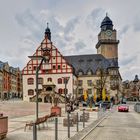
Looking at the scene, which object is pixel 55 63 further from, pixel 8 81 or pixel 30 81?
pixel 8 81

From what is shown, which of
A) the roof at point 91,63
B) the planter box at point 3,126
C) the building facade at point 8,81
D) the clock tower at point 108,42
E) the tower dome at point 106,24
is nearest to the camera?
the planter box at point 3,126

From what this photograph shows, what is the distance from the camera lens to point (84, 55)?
11438 centimetres

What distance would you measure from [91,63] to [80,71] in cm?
491

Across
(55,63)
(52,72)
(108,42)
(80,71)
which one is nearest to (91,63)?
(80,71)

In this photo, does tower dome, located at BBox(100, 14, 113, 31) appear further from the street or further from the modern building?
the street

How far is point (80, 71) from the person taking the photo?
110m

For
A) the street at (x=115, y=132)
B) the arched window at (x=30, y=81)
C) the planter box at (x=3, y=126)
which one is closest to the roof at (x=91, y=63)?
the arched window at (x=30, y=81)

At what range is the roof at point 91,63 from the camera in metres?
109

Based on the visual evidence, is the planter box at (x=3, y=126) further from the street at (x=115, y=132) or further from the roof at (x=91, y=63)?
the roof at (x=91, y=63)

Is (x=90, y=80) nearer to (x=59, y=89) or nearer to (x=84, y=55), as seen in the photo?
(x=84, y=55)

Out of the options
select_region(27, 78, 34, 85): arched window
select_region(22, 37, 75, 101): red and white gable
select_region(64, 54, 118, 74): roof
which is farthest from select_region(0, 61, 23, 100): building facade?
select_region(27, 78, 34, 85): arched window

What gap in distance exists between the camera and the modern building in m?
90.5

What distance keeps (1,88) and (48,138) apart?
109384mm

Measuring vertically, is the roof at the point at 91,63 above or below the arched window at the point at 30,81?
above
